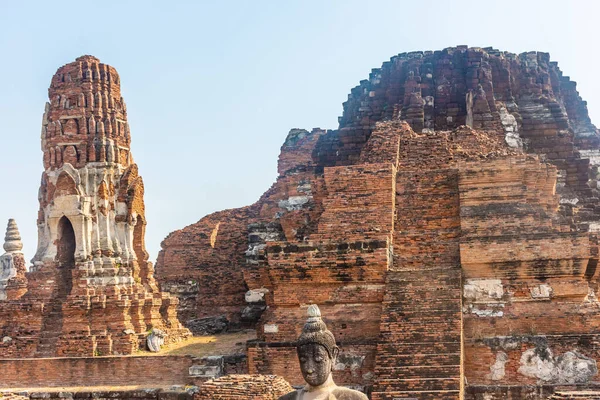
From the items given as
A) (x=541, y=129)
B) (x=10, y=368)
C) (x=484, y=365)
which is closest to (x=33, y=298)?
(x=10, y=368)

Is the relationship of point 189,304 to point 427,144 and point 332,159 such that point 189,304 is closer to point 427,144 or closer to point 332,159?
point 332,159

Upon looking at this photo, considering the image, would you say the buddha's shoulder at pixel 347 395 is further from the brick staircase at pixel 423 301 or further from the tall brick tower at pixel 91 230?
the tall brick tower at pixel 91 230

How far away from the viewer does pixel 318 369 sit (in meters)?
7.36

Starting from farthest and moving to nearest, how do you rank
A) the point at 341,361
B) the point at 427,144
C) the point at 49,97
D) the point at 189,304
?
the point at 189,304
the point at 49,97
the point at 427,144
the point at 341,361

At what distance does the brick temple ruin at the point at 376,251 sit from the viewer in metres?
12.7

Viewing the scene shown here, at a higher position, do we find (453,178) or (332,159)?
(332,159)

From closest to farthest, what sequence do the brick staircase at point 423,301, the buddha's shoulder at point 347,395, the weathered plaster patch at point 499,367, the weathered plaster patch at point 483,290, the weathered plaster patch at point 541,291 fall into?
the buddha's shoulder at point 347,395, the brick staircase at point 423,301, the weathered plaster patch at point 499,367, the weathered plaster patch at point 541,291, the weathered plaster patch at point 483,290

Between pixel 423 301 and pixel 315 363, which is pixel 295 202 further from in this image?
pixel 315 363

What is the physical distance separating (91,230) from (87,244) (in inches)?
13.2

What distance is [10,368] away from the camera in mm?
17000

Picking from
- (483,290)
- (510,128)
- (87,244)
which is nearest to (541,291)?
(483,290)

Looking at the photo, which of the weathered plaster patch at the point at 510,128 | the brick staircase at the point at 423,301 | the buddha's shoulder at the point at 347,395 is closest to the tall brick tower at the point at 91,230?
the brick staircase at the point at 423,301

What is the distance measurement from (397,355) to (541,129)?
11.7 m

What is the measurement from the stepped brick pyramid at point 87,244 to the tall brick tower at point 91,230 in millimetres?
22
